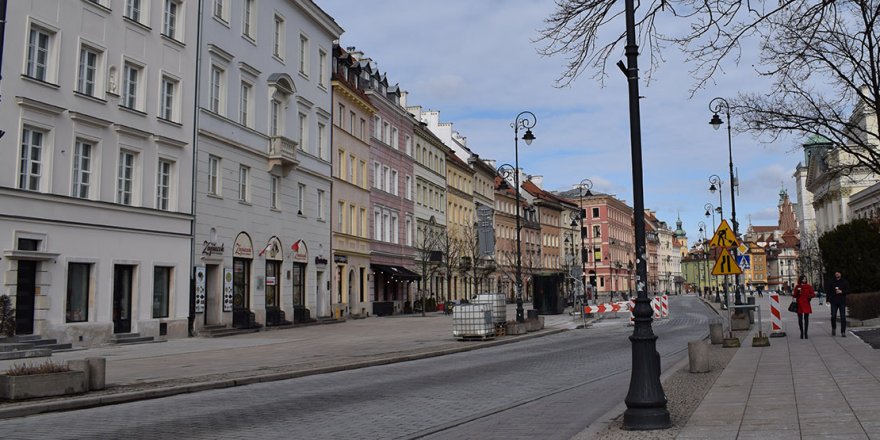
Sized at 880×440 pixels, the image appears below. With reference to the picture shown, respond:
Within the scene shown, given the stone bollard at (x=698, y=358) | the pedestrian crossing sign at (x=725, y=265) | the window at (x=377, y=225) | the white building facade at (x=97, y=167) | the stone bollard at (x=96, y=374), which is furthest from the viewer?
the window at (x=377, y=225)

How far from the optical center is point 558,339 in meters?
28.6

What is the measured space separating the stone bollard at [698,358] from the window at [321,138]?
31.0 meters

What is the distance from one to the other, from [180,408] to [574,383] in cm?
701

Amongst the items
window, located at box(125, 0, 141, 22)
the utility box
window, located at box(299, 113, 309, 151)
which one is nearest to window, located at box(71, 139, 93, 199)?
window, located at box(125, 0, 141, 22)

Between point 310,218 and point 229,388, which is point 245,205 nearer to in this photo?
point 310,218

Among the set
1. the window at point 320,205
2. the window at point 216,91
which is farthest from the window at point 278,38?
the window at point 320,205

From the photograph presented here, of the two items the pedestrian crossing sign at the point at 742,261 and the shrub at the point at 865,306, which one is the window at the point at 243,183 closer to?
the pedestrian crossing sign at the point at 742,261

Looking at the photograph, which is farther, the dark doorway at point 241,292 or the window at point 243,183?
the window at point 243,183

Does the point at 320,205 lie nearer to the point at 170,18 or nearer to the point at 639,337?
the point at 170,18

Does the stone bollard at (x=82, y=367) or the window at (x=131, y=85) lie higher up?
the window at (x=131, y=85)

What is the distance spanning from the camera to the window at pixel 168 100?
28.9 m

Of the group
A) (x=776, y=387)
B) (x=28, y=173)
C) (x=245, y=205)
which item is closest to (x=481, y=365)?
(x=776, y=387)

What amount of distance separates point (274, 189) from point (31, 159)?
15.4m

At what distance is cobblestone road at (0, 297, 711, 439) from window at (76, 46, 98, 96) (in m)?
14.3
